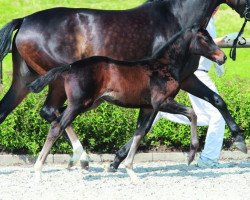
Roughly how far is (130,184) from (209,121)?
77.6 inches

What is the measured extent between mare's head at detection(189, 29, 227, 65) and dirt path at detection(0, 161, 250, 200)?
4.02ft

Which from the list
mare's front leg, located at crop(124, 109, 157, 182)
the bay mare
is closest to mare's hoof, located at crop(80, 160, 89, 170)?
the bay mare

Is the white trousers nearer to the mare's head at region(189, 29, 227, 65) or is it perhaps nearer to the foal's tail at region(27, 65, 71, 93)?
the mare's head at region(189, 29, 227, 65)

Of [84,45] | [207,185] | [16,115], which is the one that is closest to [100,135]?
[16,115]

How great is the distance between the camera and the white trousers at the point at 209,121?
33.6 feet

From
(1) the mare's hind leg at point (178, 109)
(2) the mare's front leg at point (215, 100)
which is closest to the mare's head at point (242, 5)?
(2) the mare's front leg at point (215, 100)

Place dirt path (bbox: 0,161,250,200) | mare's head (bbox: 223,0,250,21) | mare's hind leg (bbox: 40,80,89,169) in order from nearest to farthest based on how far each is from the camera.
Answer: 1. dirt path (bbox: 0,161,250,200)
2. mare's hind leg (bbox: 40,80,89,169)
3. mare's head (bbox: 223,0,250,21)

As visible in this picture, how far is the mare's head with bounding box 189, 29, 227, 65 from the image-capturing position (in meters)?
8.91

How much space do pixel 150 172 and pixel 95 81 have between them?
1534 millimetres

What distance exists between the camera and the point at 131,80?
8891 millimetres

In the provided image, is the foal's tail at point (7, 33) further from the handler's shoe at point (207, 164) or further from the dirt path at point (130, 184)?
the handler's shoe at point (207, 164)

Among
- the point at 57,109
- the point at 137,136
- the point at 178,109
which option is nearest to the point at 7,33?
the point at 57,109

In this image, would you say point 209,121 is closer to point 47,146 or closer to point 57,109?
point 57,109

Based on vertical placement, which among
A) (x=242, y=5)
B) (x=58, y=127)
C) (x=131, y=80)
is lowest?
(x=58, y=127)
